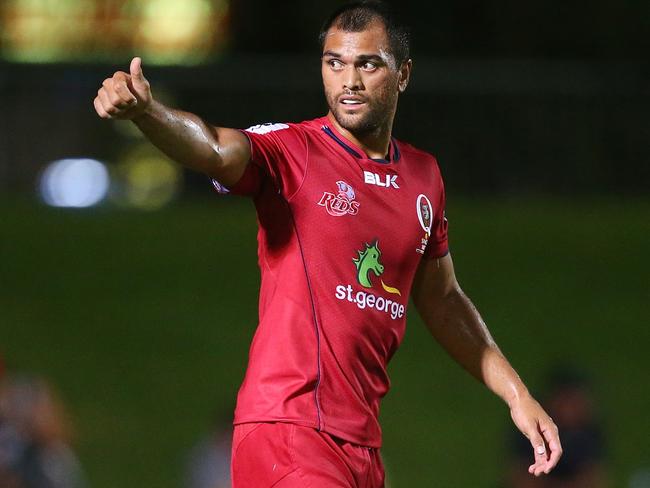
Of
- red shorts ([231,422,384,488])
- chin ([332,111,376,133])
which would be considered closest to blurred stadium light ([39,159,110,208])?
chin ([332,111,376,133])

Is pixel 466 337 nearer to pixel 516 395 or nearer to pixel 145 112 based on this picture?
pixel 516 395

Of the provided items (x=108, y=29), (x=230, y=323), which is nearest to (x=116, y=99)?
(x=230, y=323)

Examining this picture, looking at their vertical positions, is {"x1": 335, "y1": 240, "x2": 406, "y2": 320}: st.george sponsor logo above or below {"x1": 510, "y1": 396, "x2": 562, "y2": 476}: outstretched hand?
above

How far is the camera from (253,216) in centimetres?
1095

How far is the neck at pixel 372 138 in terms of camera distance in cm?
361

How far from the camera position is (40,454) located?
737 cm

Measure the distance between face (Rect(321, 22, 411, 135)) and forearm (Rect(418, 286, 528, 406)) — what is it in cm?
70

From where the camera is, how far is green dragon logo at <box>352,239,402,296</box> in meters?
3.47

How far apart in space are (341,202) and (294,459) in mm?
712

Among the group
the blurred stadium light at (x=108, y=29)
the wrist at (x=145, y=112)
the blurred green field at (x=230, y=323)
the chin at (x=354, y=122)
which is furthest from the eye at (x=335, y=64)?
the blurred stadium light at (x=108, y=29)

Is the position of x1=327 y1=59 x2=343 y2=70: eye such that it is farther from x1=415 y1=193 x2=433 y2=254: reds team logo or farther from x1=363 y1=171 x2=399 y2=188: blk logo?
x1=415 y1=193 x2=433 y2=254: reds team logo

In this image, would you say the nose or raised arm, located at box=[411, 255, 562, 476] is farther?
raised arm, located at box=[411, 255, 562, 476]

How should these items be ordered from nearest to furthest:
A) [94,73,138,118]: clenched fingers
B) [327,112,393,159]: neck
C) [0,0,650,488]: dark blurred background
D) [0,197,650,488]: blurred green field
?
1. [94,73,138,118]: clenched fingers
2. [327,112,393,159]: neck
3. [0,197,650,488]: blurred green field
4. [0,0,650,488]: dark blurred background

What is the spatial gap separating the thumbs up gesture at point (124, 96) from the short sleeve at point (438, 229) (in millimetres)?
1142
